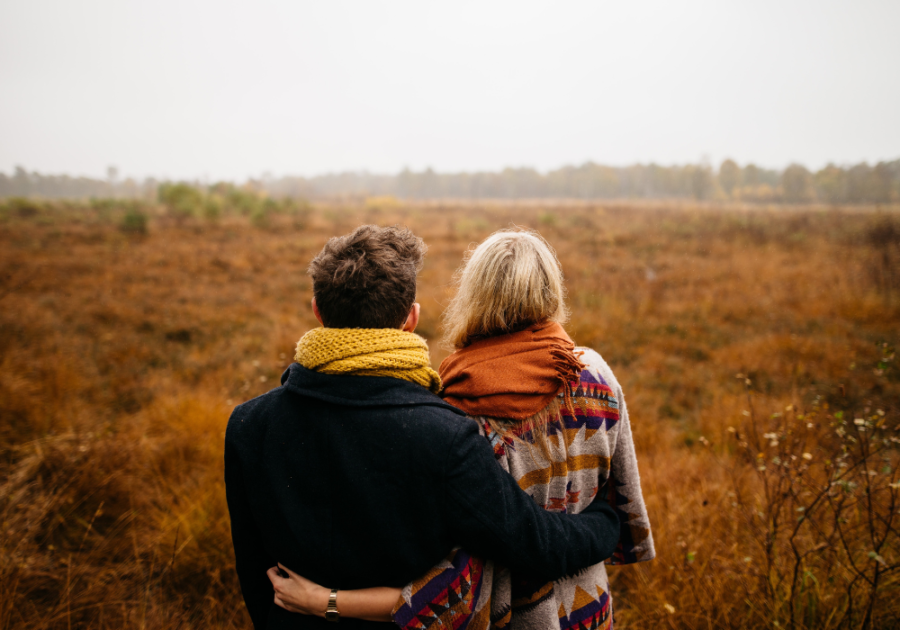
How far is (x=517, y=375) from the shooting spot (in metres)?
1.20

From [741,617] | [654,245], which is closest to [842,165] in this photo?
[654,245]

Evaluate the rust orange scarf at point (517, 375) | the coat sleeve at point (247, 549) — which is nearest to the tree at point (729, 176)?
the rust orange scarf at point (517, 375)

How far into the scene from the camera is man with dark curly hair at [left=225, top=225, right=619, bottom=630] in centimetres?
95

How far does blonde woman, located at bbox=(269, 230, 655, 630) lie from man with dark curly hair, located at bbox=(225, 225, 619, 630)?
167mm

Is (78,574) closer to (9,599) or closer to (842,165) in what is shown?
(9,599)

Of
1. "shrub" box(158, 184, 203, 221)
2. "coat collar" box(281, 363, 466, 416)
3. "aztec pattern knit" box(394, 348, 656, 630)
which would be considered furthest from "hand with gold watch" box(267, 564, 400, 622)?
"shrub" box(158, 184, 203, 221)

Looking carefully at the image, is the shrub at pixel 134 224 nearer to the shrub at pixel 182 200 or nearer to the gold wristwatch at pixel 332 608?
the shrub at pixel 182 200

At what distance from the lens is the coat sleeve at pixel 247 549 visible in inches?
42.3

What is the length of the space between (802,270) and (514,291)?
1259cm

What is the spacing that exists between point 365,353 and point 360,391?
0.10 meters

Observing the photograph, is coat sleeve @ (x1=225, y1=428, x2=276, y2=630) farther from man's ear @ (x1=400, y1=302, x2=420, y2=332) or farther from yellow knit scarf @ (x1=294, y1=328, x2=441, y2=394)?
man's ear @ (x1=400, y1=302, x2=420, y2=332)

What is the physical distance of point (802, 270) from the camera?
998 centimetres

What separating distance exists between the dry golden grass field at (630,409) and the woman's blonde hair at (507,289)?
158cm

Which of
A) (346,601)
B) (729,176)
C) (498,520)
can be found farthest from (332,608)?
(729,176)
